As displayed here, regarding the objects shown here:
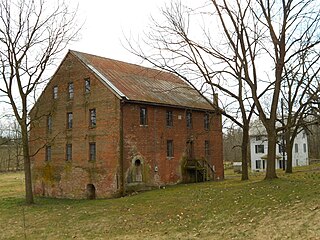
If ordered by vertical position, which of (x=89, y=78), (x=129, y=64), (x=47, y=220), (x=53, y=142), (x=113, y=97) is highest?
(x=129, y=64)

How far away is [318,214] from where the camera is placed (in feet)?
36.4

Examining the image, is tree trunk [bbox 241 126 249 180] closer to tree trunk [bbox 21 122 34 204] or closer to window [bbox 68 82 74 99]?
window [bbox 68 82 74 99]

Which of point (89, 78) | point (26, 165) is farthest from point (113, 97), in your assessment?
point (26, 165)

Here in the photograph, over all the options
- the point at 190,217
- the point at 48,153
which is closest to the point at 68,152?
the point at 48,153

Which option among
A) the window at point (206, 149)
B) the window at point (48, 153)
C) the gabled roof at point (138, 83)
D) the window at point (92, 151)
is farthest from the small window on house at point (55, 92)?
the window at point (206, 149)

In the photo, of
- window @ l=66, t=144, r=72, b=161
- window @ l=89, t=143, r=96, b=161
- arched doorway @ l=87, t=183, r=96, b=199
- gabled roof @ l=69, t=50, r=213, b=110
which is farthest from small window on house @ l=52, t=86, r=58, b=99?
arched doorway @ l=87, t=183, r=96, b=199

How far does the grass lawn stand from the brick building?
15.4 feet

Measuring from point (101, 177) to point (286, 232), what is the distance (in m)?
16.9

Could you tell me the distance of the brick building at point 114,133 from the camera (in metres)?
25.4

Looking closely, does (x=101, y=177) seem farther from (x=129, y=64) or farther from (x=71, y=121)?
(x=129, y=64)

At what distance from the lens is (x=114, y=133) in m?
25.2

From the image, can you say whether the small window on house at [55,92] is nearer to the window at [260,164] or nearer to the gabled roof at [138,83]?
the gabled roof at [138,83]

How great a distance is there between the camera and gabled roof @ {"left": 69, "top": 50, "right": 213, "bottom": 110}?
86.9ft

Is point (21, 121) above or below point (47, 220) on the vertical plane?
above
